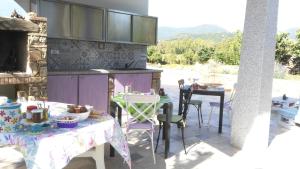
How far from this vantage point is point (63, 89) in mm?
4840

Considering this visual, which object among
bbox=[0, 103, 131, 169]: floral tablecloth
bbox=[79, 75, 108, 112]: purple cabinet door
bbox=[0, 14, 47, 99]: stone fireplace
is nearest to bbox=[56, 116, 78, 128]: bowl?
bbox=[0, 103, 131, 169]: floral tablecloth

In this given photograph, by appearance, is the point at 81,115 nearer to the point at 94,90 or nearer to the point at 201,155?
the point at 201,155

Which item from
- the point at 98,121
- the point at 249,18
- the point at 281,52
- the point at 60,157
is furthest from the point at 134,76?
the point at 281,52

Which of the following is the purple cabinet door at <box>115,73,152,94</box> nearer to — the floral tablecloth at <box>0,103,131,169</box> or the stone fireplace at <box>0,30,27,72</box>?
the stone fireplace at <box>0,30,27,72</box>

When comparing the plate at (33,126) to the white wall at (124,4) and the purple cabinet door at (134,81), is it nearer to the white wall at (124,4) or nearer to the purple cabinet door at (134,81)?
the purple cabinet door at (134,81)

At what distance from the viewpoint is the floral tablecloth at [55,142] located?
5.95ft

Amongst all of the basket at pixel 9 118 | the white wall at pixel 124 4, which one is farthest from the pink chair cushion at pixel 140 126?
the white wall at pixel 124 4

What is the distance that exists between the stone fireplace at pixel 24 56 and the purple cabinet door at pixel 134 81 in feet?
5.38

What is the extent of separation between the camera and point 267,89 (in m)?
4.05

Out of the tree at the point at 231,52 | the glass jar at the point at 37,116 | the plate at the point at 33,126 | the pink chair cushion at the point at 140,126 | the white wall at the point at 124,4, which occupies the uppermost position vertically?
the white wall at the point at 124,4

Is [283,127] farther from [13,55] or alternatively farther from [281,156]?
[13,55]

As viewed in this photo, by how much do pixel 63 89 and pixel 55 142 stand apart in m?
3.08

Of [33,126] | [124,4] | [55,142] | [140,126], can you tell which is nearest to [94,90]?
[140,126]

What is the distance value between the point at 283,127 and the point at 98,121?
15.1ft
